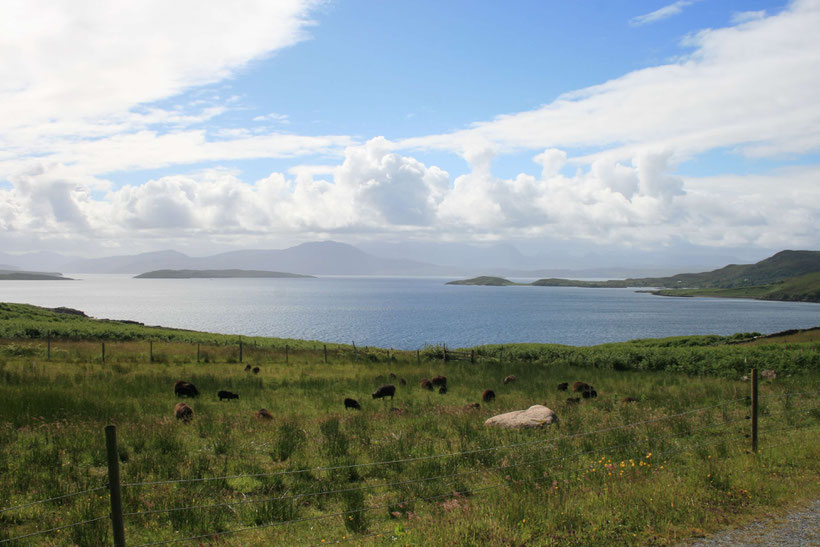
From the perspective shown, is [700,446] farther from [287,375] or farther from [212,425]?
[287,375]

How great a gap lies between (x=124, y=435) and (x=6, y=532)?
18.7 ft

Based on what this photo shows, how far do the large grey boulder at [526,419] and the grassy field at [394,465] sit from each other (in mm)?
635

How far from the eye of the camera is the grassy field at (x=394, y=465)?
814cm

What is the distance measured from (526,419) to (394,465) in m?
5.52

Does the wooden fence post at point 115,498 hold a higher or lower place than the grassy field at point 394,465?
higher

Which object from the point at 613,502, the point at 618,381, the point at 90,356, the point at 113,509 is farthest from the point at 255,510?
the point at 90,356

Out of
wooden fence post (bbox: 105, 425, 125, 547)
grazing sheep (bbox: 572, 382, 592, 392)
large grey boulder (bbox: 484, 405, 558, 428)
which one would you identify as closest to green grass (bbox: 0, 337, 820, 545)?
large grey boulder (bbox: 484, 405, 558, 428)

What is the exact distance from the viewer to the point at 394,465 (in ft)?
38.9

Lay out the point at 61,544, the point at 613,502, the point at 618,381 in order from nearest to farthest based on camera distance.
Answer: the point at 61,544 < the point at 613,502 < the point at 618,381

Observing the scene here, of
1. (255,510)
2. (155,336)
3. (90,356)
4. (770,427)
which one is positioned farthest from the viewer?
(155,336)

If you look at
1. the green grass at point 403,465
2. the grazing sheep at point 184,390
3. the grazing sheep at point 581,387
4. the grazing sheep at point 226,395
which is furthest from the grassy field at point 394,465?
the grazing sheep at point 581,387

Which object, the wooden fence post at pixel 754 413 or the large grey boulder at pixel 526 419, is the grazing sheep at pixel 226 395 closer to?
the large grey boulder at pixel 526 419

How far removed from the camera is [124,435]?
13461mm

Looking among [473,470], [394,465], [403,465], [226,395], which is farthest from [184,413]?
[473,470]
